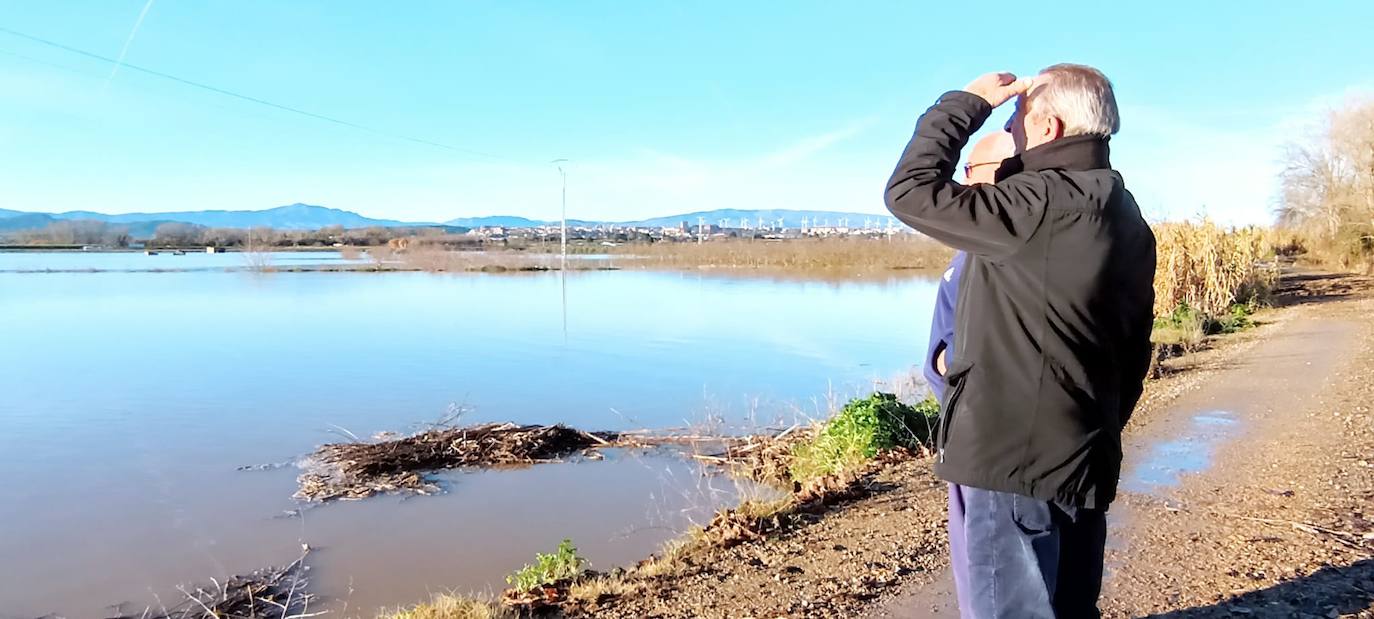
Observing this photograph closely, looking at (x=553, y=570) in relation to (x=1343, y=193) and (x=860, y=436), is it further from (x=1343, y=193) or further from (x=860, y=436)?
(x=1343, y=193)

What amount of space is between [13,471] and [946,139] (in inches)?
352

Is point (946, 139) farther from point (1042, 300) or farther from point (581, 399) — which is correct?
point (581, 399)

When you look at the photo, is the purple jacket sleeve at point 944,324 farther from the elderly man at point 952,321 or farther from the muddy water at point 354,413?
the muddy water at point 354,413

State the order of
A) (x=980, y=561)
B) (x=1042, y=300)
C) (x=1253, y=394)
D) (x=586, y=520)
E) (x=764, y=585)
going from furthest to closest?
(x=1253, y=394)
(x=586, y=520)
(x=764, y=585)
(x=980, y=561)
(x=1042, y=300)

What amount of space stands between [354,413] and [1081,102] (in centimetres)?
957

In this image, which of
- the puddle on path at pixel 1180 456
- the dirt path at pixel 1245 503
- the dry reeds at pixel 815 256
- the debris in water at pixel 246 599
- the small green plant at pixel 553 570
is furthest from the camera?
the dry reeds at pixel 815 256

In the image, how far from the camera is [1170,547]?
3652 mm

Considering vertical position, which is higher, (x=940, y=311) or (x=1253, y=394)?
(x=940, y=311)

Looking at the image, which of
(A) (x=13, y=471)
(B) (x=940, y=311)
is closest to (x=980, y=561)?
(B) (x=940, y=311)

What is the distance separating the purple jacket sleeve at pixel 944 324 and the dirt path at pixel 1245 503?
162cm

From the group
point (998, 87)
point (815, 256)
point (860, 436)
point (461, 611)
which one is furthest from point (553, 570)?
point (815, 256)

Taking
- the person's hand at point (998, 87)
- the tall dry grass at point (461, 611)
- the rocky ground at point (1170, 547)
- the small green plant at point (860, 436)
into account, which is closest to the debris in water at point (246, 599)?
the tall dry grass at point (461, 611)

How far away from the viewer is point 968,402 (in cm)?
163

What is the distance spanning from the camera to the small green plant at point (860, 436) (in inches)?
236
